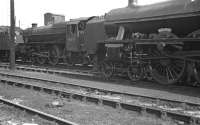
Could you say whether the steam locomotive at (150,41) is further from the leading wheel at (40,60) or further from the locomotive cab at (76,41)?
the leading wheel at (40,60)

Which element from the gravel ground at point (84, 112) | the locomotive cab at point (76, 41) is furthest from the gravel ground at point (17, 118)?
the locomotive cab at point (76, 41)

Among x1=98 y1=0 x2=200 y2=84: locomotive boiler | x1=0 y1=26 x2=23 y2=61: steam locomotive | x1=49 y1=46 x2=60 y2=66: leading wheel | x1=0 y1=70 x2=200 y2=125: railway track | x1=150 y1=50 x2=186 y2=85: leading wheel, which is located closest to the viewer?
x1=0 y1=70 x2=200 y2=125: railway track

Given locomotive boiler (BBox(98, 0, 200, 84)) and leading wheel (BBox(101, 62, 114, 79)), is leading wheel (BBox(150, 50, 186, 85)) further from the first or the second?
leading wheel (BBox(101, 62, 114, 79))

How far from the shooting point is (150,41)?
985 cm

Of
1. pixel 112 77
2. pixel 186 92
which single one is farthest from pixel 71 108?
pixel 112 77

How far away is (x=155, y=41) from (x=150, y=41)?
23cm

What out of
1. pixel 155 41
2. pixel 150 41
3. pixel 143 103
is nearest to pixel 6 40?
pixel 150 41

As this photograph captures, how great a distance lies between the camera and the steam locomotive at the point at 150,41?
29.5 ft

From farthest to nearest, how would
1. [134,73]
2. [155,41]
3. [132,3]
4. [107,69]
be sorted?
[107,69]
[132,3]
[134,73]
[155,41]

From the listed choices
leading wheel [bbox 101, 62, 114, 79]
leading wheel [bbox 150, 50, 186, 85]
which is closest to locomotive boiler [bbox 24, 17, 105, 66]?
leading wheel [bbox 101, 62, 114, 79]

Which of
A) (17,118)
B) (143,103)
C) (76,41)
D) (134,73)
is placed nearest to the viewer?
(17,118)

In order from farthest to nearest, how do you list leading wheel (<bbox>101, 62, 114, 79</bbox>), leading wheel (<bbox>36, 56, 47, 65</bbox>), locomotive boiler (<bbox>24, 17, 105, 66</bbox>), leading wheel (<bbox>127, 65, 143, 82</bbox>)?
leading wheel (<bbox>36, 56, 47, 65</bbox>)
locomotive boiler (<bbox>24, 17, 105, 66</bbox>)
leading wheel (<bbox>101, 62, 114, 79</bbox>)
leading wheel (<bbox>127, 65, 143, 82</bbox>)

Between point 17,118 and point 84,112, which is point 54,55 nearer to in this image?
point 84,112

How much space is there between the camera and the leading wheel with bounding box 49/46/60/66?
62.7 feet
